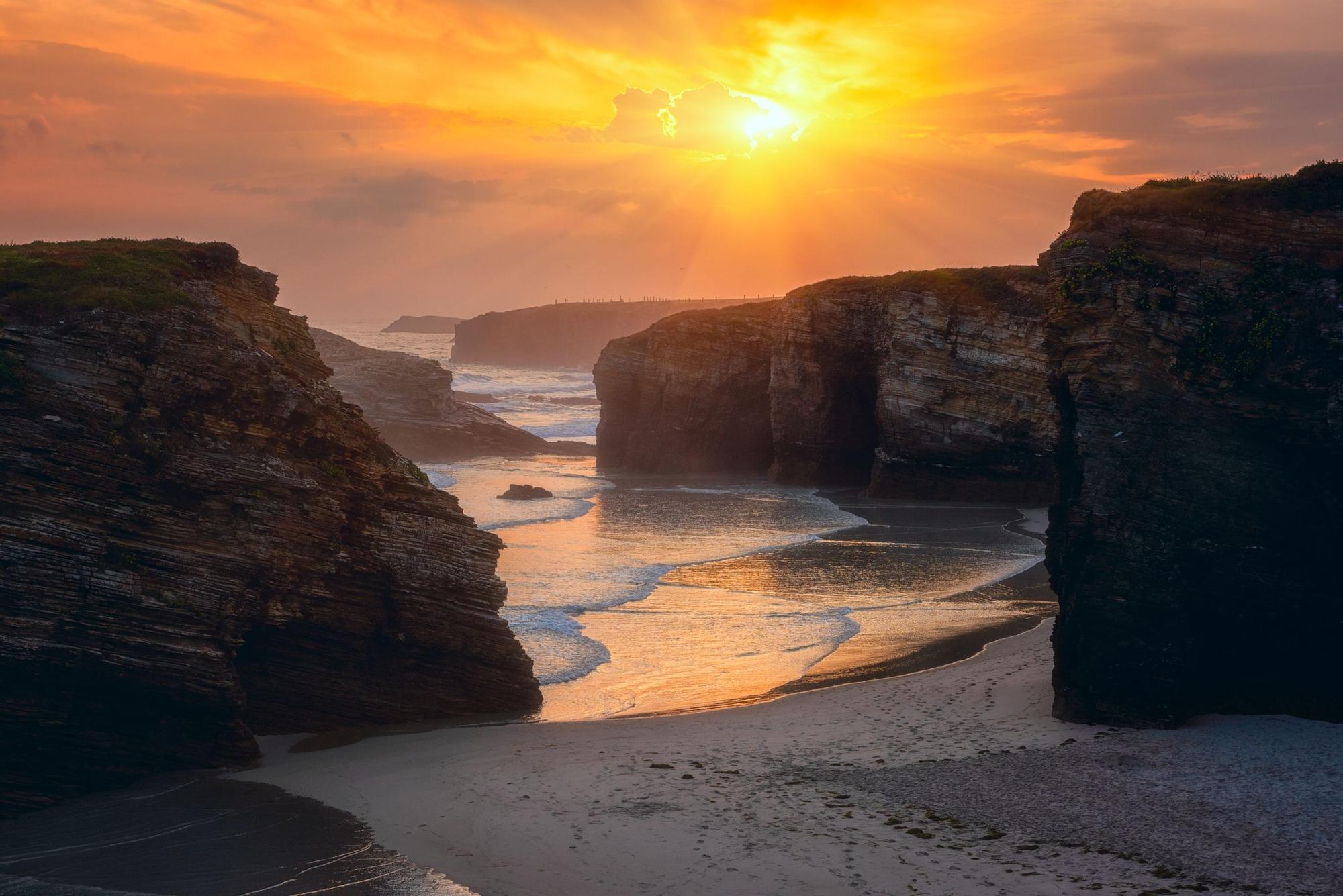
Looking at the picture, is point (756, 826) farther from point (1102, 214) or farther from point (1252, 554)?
point (1102, 214)

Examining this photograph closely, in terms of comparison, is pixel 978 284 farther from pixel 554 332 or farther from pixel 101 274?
pixel 554 332

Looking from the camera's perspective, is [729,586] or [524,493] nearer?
[729,586]

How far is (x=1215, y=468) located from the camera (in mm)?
16188

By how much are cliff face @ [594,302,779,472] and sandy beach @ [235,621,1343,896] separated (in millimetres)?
41093

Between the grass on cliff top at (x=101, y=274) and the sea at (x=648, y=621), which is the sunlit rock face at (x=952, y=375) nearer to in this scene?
the sea at (x=648, y=621)

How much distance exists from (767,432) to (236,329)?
43.5 m

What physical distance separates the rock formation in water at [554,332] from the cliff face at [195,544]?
163404mm

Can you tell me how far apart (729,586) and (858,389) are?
24.5 metres

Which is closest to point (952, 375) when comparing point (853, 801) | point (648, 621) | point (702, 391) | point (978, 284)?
point (978, 284)

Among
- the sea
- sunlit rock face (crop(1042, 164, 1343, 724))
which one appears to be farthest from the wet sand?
sunlit rock face (crop(1042, 164, 1343, 724))

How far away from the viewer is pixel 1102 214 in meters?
17.3

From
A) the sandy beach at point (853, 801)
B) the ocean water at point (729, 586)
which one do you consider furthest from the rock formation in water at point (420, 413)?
the sandy beach at point (853, 801)

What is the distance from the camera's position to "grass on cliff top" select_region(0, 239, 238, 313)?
15844 mm

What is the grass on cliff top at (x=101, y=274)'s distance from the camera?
624 inches
